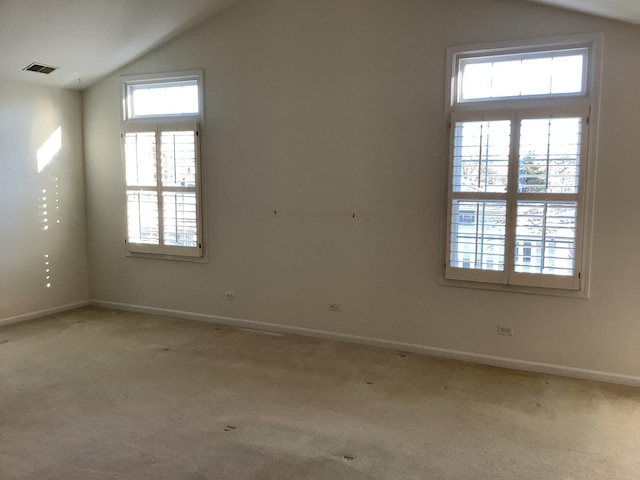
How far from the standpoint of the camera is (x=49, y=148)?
18.3 ft

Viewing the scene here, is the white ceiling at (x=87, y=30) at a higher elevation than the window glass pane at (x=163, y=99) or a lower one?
higher

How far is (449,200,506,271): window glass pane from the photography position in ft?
13.3

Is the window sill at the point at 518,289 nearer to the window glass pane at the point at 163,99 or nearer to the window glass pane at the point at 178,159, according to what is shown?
the window glass pane at the point at 178,159

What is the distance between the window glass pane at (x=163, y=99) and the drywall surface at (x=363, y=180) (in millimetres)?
189

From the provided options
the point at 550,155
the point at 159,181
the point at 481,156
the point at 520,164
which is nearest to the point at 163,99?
the point at 159,181

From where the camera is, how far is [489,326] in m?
4.20

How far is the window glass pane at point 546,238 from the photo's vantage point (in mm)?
3842

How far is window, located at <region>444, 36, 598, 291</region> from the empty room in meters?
0.02

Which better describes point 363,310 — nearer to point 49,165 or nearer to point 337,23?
point 337,23

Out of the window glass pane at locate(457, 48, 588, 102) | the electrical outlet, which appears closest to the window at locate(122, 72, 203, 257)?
the window glass pane at locate(457, 48, 588, 102)

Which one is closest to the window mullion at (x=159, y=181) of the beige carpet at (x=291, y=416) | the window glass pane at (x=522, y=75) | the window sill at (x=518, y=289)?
the beige carpet at (x=291, y=416)

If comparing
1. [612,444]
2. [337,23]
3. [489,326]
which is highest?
[337,23]

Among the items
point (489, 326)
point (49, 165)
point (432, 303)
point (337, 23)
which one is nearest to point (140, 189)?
point (49, 165)

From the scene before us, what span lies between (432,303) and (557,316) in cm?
96
